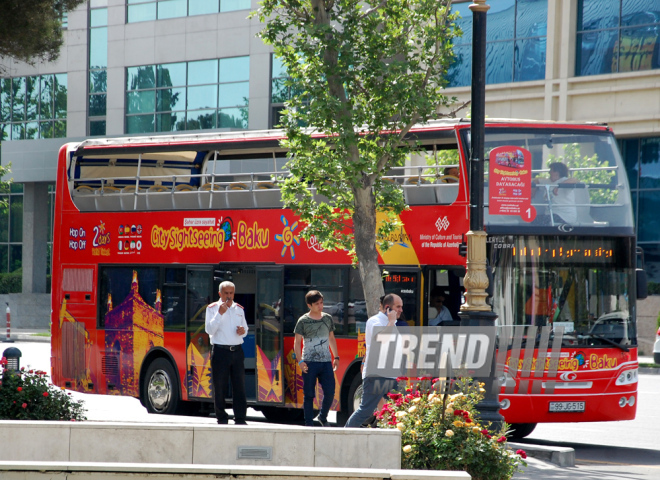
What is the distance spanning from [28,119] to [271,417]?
32.4 metres

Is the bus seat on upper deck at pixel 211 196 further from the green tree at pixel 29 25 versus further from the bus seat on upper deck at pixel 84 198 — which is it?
the green tree at pixel 29 25

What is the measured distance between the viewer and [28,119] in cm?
4456

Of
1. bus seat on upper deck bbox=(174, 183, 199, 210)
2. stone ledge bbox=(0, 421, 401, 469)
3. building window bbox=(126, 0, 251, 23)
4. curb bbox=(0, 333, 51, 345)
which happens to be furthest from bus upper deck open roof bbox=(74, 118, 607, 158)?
building window bbox=(126, 0, 251, 23)

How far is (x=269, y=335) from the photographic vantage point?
46.8ft

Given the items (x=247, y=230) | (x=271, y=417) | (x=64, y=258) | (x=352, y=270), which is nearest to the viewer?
(x=352, y=270)

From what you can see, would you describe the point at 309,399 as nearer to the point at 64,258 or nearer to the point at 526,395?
the point at 526,395

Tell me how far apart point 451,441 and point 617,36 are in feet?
88.0

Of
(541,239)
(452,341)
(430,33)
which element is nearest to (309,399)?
(452,341)

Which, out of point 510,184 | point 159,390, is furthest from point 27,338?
point 510,184

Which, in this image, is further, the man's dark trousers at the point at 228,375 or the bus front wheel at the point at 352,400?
the bus front wheel at the point at 352,400

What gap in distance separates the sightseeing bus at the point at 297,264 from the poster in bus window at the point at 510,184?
0.07ft

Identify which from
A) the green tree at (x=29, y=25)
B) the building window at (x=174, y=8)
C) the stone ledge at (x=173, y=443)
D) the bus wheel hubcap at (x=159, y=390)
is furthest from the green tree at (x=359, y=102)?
the building window at (x=174, y=8)

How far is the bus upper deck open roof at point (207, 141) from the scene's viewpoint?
1332cm

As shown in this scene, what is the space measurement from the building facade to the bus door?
16.6 meters
